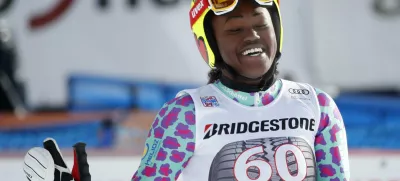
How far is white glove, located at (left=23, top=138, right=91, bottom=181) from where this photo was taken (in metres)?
2.71

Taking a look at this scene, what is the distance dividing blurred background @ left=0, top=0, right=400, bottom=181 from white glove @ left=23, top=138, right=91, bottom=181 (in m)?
4.29

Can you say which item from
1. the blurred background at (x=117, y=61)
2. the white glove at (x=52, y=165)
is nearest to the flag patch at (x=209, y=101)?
the white glove at (x=52, y=165)

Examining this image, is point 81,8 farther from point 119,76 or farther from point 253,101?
point 253,101

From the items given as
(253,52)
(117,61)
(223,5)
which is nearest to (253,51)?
(253,52)

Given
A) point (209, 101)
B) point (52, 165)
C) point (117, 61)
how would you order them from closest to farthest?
point (52, 165) < point (209, 101) < point (117, 61)

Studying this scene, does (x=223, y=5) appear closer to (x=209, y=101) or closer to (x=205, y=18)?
(x=205, y=18)

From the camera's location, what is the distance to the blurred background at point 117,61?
7215mm

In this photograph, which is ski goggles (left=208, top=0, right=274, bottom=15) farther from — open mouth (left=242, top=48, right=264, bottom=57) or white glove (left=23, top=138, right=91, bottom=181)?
white glove (left=23, top=138, right=91, bottom=181)

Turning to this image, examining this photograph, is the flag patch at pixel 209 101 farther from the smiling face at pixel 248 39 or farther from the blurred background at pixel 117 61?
the blurred background at pixel 117 61

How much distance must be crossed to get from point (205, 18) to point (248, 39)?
0.49ft

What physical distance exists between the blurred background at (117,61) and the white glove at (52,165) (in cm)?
429

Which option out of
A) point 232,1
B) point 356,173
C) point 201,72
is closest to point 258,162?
point 232,1

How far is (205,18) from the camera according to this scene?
2865 mm

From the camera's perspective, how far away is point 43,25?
23.9ft
